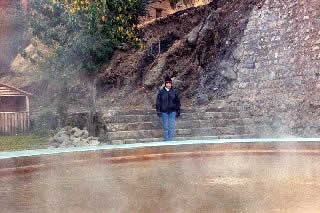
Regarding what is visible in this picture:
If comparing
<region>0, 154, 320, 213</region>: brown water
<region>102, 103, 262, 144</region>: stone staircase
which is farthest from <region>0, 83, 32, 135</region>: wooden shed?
<region>0, 154, 320, 213</region>: brown water

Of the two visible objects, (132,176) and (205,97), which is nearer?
(132,176)

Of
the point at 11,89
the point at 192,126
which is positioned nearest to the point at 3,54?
the point at 11,89

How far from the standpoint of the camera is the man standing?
26.2ft

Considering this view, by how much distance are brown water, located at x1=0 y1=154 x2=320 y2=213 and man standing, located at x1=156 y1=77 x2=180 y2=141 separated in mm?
5267

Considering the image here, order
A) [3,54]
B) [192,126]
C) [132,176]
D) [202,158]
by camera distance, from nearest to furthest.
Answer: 1. [132,176]
2. [202,158]
3. [192,126]
4. [3,54]

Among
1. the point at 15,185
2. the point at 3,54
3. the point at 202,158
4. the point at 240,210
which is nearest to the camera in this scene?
the point at 240,210

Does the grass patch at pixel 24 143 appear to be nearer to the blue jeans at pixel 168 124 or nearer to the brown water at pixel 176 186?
the blue jeans at pixel 168 124

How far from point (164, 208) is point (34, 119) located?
35.9 feet

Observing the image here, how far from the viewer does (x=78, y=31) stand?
10.6 metres

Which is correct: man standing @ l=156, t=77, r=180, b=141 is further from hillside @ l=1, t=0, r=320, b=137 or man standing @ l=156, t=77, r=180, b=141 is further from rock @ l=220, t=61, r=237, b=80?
rock @ l=220, t=61, r=237, b=80

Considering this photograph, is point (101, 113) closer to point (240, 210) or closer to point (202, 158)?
point (202, 158)

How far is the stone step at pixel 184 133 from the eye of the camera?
8469 millimetres

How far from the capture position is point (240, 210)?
183 cm

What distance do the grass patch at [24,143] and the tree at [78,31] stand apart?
1.04 m
